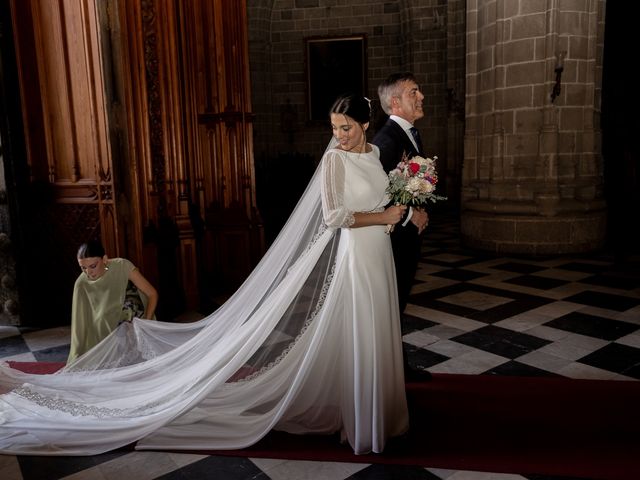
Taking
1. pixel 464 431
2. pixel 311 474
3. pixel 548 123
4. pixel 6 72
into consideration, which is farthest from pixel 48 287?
pixel 548 123

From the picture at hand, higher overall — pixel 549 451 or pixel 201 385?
pixel 201 385

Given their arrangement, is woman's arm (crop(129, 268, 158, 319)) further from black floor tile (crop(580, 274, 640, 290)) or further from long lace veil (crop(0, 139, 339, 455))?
black floor tile (crop(580, 274, 640, 290))

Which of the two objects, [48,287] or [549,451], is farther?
[48,287]

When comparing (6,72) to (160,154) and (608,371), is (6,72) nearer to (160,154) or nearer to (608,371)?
(160,154)

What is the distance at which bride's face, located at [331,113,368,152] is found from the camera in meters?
2.50

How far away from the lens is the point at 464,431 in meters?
2.73

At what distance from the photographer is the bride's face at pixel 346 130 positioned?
98.4 inches

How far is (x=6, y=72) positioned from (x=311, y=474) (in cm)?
420

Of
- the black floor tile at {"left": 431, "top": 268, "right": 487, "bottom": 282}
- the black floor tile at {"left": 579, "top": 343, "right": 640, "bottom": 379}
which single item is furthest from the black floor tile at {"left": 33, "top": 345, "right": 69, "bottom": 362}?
the black floor tile at {"left": 431, "top": 268, "right": 487, "bottom": 282}

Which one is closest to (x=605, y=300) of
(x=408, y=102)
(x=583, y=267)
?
(x=583, y=267)

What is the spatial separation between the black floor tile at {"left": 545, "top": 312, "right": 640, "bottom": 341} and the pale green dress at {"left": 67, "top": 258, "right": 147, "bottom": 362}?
10.9ft

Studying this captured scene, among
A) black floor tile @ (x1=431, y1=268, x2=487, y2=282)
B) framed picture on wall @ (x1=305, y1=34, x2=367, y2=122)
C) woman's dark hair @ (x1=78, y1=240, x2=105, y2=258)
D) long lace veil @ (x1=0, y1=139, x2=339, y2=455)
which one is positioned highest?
framed picture on wall @ (x1=305, y1=34, x2=367, y2=122)

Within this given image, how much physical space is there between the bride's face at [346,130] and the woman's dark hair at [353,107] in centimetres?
2

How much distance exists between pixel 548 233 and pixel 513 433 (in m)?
5.33
